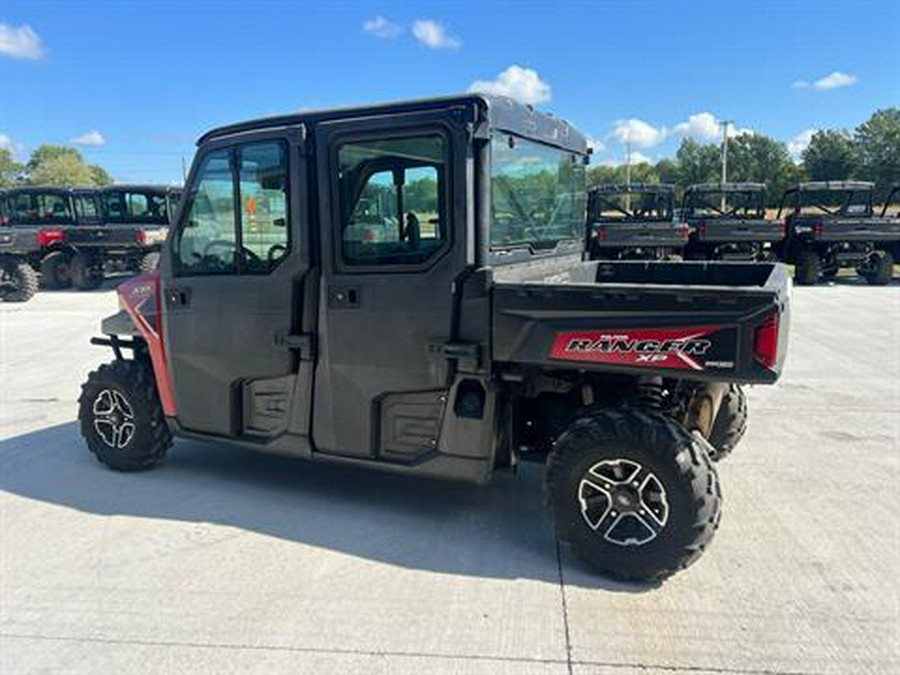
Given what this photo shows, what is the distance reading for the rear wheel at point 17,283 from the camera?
15.3 meters

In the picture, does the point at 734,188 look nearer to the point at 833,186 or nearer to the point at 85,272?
the point at 833,186

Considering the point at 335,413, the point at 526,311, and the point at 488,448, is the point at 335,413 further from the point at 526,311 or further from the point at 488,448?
the point at 526,311

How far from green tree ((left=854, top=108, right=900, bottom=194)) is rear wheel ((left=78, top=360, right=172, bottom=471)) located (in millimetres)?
72925

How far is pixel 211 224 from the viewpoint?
4.09 m

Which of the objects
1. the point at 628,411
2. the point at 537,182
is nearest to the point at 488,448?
the point at 628,411

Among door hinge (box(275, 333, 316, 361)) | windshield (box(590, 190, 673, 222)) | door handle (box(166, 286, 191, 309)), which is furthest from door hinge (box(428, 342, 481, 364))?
windshield (box(590, 190, 673, 222))

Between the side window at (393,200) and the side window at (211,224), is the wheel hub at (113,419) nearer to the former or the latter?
the side window at (211,224)

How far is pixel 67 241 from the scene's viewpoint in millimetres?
16312

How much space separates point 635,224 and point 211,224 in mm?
13493

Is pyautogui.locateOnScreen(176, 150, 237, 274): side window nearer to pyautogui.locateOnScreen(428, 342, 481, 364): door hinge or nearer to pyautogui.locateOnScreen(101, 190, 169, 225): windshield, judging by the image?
pyautogui.locateOnScreen(428, 342, 481, 364): door hinge

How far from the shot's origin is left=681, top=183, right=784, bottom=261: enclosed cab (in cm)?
1630

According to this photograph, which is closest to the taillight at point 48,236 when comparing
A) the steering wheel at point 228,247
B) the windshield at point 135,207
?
the windshield at point 135,207

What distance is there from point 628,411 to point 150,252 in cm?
1607

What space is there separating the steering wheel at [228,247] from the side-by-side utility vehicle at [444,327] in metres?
0.02
